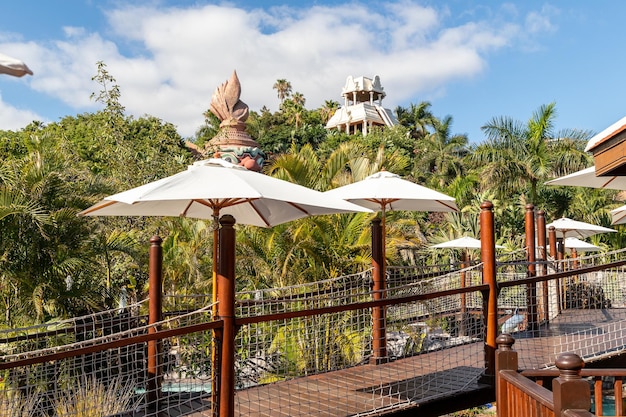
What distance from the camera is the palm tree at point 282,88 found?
52750 mm

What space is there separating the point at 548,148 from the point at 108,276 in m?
17.0

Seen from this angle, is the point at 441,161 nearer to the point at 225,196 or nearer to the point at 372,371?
the point at 372,371

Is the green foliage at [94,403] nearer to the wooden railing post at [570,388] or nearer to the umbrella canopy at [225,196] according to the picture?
the umbrella canopy at [225,196]

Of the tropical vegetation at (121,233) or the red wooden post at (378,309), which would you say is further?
the tropical vegetation at (121,233)

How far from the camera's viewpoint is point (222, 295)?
12.6ft

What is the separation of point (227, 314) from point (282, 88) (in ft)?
165

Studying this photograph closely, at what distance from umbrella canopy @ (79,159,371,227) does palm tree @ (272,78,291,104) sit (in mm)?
47889

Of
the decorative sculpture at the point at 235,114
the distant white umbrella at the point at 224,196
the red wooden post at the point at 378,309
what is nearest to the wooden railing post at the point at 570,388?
the distant white umbrella at the point at 224,196

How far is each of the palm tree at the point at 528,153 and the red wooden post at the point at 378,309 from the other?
552 inches

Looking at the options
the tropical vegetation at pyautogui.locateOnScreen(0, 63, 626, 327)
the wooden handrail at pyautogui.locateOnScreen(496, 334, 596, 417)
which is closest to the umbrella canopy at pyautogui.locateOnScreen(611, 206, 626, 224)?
the tropical vegetation at pyautogui.locateOnScreen(0, 63, 626, 327)

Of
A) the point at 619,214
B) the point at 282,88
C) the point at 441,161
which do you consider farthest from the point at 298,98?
the point at 619,214

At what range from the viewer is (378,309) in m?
6.14

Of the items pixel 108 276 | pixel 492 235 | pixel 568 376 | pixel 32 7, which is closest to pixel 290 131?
pixel 32 7

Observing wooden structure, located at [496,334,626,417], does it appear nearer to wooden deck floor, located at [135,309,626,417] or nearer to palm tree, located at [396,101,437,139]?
wooden deck floor, located at [135,309,626,417]
